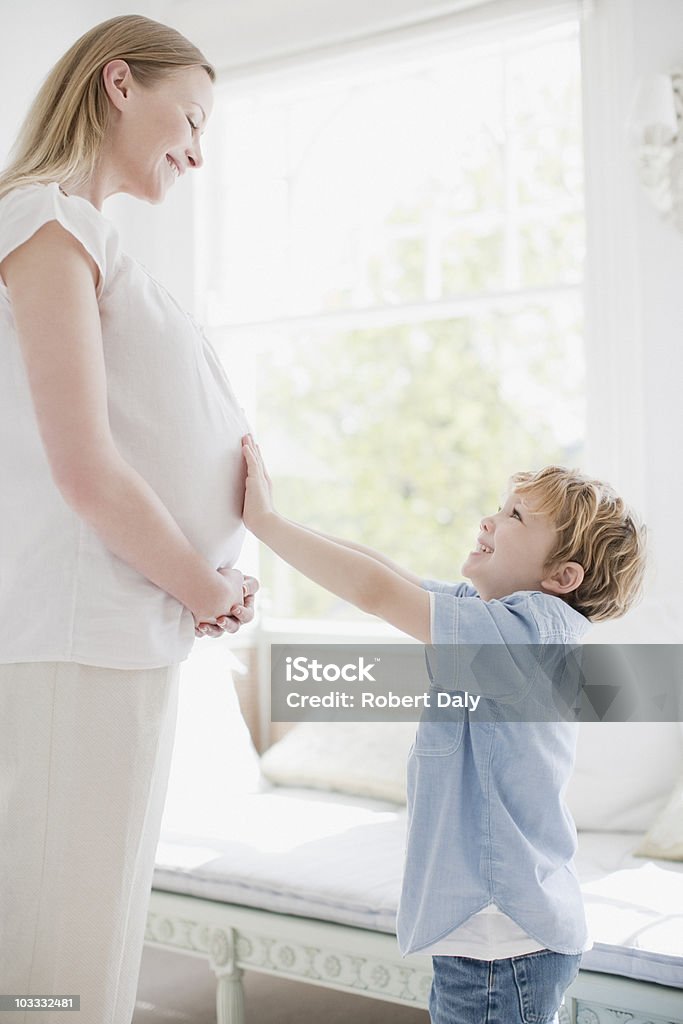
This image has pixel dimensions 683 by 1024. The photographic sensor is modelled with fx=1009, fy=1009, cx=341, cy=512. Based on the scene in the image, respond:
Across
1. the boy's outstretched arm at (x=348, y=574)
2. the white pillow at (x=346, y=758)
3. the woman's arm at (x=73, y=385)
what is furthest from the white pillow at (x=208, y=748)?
the woman's arm at (x=73, y=385)

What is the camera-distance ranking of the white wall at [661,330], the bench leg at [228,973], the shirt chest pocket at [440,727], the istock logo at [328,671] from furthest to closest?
the istock logo at [328,671] → the white wall at [661,330] → the bench leg at [228,973] → the shirt chest pocket at [440,727]

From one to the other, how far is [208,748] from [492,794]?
1597 mm

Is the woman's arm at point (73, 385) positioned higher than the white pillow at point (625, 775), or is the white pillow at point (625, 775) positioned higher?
the woman's arm at point (73, 385)

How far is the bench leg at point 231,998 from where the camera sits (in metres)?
2.03

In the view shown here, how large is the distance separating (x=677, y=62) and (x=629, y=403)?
87 cm

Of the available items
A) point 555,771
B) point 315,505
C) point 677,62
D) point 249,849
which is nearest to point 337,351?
point 315,505

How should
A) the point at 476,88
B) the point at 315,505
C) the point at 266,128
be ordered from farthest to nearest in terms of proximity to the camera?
the point at 315,505 → the point at 476,88 → the point at 266,128

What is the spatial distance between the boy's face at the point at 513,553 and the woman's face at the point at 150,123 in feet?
2.04

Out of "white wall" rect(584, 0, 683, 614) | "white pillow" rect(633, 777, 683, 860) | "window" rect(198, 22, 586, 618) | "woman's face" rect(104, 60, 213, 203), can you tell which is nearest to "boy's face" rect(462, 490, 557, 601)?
"woman's face" rect(104, 60, 213, 203)

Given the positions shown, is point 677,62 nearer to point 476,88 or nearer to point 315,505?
point 476,88

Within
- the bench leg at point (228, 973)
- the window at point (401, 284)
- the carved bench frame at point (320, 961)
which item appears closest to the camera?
the carved bench frame at point (320, 961)

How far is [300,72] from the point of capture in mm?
3230
